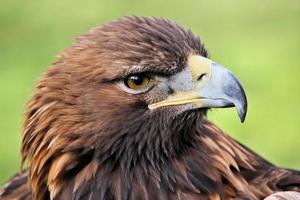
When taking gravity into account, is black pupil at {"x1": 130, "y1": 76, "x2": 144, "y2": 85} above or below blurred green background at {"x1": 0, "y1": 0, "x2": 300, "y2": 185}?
above

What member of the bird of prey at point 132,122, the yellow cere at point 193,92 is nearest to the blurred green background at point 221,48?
the bird of prey at point 132,122

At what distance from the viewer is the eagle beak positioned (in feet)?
18.5

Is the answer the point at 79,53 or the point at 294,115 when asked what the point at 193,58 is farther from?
the point at 294,115

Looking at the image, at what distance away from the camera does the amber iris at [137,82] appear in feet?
19.0

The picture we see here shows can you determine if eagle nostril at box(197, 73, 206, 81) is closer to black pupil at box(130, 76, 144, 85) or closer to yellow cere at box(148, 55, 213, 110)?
yellow cere at box(148, 55, 213, 110)

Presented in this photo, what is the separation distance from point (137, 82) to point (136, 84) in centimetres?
1

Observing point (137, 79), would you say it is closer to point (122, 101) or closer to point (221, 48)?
point (122, 101)

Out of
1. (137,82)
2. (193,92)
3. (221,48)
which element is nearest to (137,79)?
Result: (137,82)

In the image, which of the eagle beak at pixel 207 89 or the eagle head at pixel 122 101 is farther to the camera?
the eagle head at pixel 122 101

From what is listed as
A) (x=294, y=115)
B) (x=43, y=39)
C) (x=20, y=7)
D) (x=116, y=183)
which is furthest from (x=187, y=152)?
(x=20, y=7)

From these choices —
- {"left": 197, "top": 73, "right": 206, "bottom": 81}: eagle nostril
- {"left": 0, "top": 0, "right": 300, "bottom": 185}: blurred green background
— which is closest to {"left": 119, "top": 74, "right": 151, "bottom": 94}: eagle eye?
{"left": 197, "top": 73, "right": 206, "bottom": 81}: eagle nostril

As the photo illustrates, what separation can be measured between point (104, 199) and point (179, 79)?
673mm

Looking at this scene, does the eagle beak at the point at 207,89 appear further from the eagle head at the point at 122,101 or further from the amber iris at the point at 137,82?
the amber iris at the point at 137,82

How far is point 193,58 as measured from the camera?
19.1 feet
